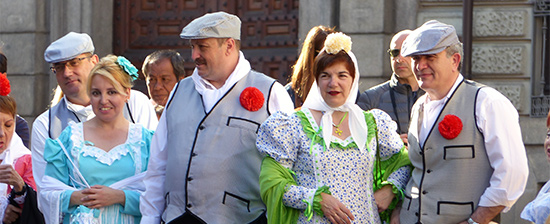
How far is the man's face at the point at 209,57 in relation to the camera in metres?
5.16

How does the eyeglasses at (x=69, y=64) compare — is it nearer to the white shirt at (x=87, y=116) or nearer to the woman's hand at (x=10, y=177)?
the white shirt at (x=87, y=116)

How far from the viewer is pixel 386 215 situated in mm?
4965

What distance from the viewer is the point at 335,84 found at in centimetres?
482

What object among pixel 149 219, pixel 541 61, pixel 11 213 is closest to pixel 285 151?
pixel 149 219

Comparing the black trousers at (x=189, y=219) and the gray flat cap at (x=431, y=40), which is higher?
the gray flat cap at (x=431, y=40)

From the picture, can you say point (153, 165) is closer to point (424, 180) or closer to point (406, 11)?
point (424, 180)

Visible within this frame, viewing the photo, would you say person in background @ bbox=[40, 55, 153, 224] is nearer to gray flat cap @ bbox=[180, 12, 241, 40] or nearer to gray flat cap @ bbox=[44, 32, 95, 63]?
gray flat cap @ bbox=[180, 12, 241, 40]

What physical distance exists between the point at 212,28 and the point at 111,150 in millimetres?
887

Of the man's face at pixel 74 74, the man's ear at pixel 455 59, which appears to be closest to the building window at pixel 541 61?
the man's ear at pixel 455 59

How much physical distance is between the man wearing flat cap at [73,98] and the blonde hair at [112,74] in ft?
1.46

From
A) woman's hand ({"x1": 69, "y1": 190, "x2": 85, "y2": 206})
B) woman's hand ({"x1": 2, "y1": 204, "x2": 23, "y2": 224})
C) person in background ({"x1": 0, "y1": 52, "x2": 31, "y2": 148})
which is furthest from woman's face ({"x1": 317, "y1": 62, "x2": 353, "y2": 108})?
person in background ({"x1": 0, "y1": 52, "x2": 31, "y2": 148})

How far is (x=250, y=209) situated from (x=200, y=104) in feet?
2.05

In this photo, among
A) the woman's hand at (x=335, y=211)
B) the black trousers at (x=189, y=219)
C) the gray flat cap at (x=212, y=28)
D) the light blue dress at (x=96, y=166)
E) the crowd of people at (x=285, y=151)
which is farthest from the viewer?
the light blue dress at (x=96, y=166)

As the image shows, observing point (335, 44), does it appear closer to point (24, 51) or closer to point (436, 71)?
point (436, 71)
